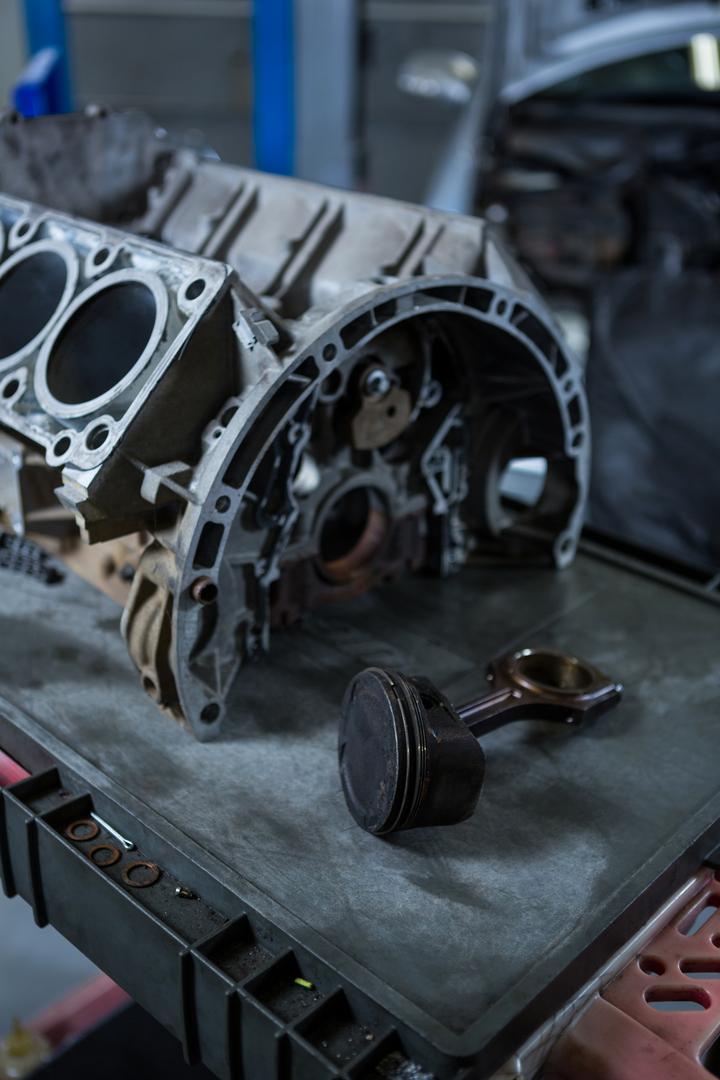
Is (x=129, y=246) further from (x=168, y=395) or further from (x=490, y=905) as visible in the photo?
(x=490, y=905)

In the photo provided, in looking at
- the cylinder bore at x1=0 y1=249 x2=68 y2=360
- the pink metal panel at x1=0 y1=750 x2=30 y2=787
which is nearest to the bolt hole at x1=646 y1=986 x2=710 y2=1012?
the pink metal panel at x1=0 y1=750 x2=30 y2=787

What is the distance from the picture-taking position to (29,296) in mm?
1654

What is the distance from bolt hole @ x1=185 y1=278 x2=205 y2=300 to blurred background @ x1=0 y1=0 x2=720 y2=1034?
3.40ft

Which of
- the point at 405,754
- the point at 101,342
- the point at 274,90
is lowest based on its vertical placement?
the point at 405,754

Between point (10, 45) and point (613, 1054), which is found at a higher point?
point (10, 45)

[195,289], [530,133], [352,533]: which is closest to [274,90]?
[530,133]

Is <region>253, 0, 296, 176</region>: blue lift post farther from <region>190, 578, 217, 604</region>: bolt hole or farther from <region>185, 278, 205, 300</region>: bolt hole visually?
<region>190, 578, 217, 604</region>: bolt hole

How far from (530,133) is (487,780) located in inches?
133

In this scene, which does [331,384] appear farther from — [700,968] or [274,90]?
[274,90]

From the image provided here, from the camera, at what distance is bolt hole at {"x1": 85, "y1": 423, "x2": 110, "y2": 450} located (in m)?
1.36

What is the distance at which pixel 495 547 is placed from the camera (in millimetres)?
2020

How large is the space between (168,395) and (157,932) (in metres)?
0.63

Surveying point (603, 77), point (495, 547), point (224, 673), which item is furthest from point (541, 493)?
point (603, 77)

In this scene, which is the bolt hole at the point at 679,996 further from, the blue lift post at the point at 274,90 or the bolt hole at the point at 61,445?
the blue lift post at the point at 274,90
